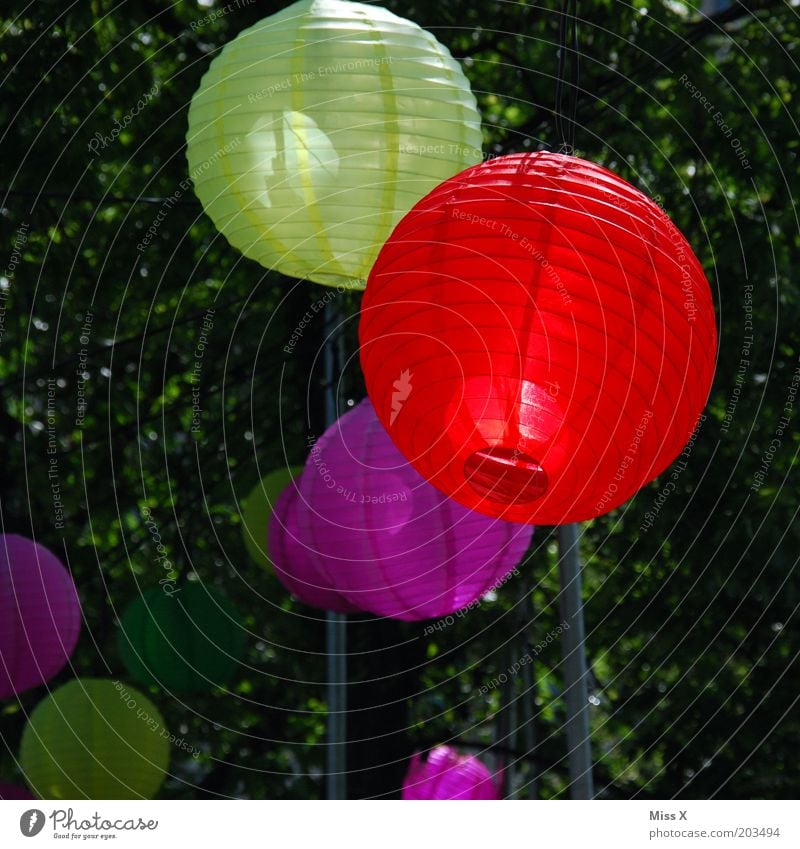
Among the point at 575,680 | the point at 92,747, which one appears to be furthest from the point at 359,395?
the point at 575,680

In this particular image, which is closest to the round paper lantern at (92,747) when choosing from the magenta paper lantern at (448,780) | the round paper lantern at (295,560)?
the round paper lantern at (295,560)

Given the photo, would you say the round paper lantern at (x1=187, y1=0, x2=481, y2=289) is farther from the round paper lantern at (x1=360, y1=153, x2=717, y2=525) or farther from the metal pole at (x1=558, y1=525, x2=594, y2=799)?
the metal pole at (x1=558, y1=525, x2=594, y2=799)

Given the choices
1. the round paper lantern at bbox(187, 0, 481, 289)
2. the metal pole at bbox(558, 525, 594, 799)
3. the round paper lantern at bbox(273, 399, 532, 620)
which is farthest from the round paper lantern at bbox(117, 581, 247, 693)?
the round paper lantern at bbox(187, 0, 481, 289)

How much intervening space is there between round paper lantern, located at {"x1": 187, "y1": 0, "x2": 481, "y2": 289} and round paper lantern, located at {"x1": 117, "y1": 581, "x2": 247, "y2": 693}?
162cm

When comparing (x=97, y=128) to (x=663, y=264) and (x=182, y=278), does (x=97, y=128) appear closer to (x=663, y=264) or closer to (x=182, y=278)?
(x=182, y=278)

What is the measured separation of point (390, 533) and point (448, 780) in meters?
1.41

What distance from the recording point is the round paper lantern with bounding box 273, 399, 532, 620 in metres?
2.71

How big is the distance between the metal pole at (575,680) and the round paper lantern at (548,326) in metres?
0.75

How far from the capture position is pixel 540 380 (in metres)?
1.70

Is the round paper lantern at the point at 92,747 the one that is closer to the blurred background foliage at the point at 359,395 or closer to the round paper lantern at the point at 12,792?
the round paper lantern at the point at 12,792

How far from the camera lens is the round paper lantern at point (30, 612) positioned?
3.49m

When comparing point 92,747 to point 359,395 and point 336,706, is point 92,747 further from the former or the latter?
point 359,395

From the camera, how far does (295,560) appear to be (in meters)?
3.23

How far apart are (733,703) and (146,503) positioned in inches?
85.3
